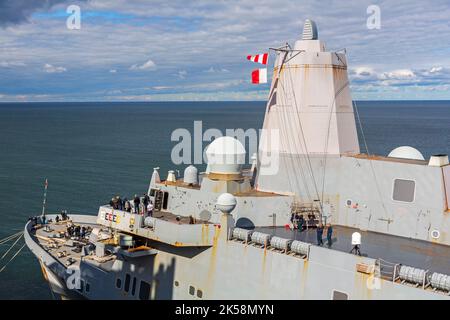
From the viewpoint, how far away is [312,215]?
22547 mm

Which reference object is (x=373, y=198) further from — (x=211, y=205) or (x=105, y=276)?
(x=105, y=276)

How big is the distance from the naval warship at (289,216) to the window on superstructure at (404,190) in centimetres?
5

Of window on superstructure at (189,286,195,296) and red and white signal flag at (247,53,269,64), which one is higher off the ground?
red and white signal flag at (247,53,269,64)

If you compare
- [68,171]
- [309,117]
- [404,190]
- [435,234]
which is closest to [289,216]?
[309,117]

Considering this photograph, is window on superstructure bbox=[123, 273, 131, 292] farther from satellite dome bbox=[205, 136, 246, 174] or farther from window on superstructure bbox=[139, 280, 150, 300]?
satellite dome bbox=[205, 136, 246, 174]

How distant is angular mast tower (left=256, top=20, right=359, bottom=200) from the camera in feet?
75.4

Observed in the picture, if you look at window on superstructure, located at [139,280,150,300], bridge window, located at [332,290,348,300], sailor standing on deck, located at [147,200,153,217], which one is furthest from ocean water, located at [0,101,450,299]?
bridge window, located at [332,290,348,300]

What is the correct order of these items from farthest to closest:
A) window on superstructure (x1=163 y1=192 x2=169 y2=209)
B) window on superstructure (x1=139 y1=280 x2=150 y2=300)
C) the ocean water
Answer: the ocean water
window on superstructure (x1=163 y1=192 x2=169 y2=209)
window on superstructure (x1=139 y1=280 x2=150 y2=300)

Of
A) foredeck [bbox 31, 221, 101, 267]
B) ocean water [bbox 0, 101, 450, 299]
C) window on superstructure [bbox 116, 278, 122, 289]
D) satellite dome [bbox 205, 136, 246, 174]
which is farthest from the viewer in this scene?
ocean water [bbox 0, 101, 450, 299]

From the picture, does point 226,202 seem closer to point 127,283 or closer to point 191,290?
point 191,290

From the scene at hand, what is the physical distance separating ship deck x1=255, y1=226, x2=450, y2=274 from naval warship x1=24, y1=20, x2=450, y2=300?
0.08 m

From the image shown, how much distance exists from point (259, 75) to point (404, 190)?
9144mm

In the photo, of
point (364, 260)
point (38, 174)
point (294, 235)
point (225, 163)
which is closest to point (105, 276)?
point (225, 163)

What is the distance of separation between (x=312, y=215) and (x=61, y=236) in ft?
62.5
